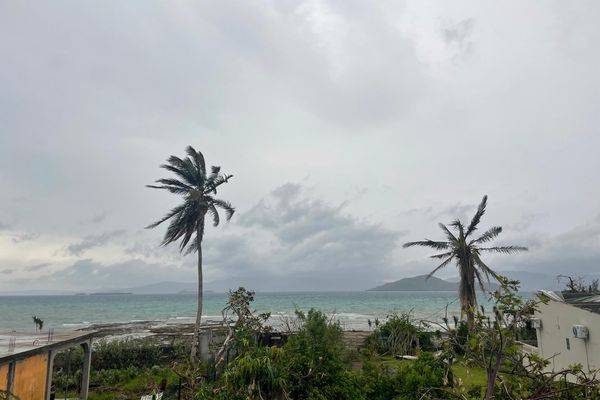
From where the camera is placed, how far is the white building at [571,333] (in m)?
11.6

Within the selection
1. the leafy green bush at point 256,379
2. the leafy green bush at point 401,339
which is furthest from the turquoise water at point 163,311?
the leafy green bush at point 256,379

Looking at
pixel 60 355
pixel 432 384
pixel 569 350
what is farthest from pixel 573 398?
pixel 60 355

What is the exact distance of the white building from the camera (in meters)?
11.6

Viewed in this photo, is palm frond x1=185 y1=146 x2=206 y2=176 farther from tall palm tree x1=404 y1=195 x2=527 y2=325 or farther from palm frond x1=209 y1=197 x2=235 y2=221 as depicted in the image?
tall palm tree x1=404 y1=195 x2=527 y2=325

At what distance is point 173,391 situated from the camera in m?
13.4

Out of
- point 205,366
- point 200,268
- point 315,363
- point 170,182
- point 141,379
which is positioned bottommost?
point 141,379

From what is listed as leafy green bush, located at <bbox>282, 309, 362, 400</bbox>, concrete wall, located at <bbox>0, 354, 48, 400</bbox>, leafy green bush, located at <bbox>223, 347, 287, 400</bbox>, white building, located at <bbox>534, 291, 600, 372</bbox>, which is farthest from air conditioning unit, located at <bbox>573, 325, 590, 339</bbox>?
concrete wall, located at <bbox>0, 354, 48, 400</bbox>

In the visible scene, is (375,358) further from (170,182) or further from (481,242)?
(170,182)

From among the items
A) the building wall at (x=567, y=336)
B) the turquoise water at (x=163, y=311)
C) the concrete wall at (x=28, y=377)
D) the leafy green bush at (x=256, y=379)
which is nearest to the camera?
the leafy green bush at (x=256, y=379)

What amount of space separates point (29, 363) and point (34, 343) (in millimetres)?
1255

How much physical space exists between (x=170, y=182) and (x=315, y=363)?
14843 mm

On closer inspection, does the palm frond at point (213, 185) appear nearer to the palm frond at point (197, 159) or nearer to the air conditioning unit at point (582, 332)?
the palm frond at point (197, 159)

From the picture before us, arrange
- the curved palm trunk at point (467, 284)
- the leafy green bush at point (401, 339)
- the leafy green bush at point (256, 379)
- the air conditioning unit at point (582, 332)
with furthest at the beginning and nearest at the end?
1. the leafy green bush at point (401, 339)
2. the curved palm trunk at point (467, 284)
3. the air conditioning unit at point (582, 332)
4. the leafy green bush at point (256, 379)

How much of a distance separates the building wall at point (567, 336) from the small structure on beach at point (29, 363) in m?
12.2
